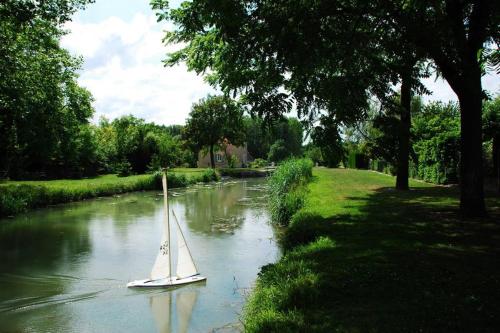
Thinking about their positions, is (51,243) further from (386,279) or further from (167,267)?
(386,279)

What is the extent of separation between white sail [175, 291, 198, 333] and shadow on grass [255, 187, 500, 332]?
165 cm

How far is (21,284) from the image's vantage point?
37.3 ft

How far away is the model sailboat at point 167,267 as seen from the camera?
10.6 metres

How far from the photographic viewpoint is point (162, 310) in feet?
30.5

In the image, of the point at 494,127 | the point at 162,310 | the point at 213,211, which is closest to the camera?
the point at 162,310

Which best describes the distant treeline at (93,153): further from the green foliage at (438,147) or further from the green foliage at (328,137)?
the green foliage at (328,137)

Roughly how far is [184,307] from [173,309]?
223mm

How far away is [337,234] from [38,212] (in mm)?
19117

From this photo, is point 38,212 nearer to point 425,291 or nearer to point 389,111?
point 389,111

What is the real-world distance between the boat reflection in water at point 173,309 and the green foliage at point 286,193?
7951 mm

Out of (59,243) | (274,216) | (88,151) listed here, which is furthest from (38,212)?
(88,151)

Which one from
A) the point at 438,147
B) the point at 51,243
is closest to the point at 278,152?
the point at 438,147

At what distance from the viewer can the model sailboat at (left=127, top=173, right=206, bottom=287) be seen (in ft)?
34.7

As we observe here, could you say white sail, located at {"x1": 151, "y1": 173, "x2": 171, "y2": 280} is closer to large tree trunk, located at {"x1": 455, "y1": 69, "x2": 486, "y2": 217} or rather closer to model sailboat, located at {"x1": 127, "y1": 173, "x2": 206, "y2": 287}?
model sailboat, located at {"x1": 127, "y1": 173, "x2": 206, "y2": 287}
